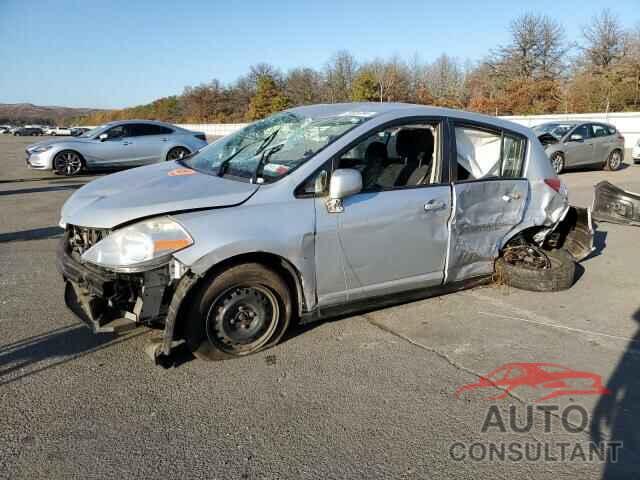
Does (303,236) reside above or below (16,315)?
above

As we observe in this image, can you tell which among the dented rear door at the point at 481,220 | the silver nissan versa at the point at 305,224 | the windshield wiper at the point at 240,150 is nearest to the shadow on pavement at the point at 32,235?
the silver nissan versa at the point at 305,224

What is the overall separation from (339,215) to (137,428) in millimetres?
1933

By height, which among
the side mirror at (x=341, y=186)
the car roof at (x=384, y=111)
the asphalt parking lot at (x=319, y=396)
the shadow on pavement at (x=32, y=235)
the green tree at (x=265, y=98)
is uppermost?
the green tree at (x=265, y=98)

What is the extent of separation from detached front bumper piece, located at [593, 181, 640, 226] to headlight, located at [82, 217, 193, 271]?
711cm

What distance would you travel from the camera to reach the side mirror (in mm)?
3459

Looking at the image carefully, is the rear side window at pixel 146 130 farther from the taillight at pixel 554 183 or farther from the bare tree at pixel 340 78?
the bare tree at pixel 340 78

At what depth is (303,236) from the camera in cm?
346

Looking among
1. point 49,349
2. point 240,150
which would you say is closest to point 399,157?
point 240,150

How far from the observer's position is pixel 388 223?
383cm

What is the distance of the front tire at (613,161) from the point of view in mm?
16125

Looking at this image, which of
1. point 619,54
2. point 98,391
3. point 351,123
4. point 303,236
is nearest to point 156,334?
point 98,391

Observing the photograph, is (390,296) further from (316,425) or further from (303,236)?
(316,425)

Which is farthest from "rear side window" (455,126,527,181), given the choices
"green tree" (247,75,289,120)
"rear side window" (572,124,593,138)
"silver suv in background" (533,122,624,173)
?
"green tree" (247,75,289,120)

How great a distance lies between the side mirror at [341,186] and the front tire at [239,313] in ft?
2.22
